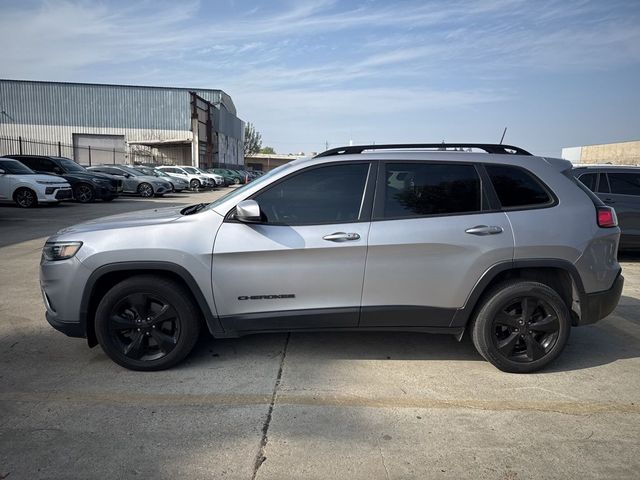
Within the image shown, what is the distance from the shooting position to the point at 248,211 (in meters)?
3.42

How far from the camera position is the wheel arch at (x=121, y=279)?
11.6ft

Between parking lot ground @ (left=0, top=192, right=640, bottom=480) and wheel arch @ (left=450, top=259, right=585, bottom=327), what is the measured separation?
0.51 m

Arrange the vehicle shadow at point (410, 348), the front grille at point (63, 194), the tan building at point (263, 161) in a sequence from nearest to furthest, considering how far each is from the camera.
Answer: the vehicle shadow at point (410, 348)
the front grille at point (63, 194)
the tan building at point (263, 161)

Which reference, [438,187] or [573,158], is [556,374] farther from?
[573,158]

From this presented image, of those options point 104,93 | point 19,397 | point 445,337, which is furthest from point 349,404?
point 104,93

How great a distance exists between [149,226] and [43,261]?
3.10 ft

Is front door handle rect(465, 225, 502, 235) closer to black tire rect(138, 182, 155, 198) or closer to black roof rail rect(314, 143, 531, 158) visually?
black roof rail rect(314, 143, 531, 158)

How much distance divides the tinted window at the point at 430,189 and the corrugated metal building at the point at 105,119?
45465 millimetres

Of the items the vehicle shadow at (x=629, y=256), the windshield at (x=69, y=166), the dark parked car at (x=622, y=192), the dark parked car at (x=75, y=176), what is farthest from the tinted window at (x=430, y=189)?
the windshield at (x=69, y=166)

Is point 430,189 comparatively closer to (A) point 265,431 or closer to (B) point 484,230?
(B) point 484,230

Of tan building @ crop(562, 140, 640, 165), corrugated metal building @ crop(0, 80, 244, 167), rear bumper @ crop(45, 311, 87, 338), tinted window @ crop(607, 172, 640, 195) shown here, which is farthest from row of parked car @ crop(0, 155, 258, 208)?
tan building @ crop(562, 140, 640, 165)

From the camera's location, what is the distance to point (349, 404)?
3240 millimetres

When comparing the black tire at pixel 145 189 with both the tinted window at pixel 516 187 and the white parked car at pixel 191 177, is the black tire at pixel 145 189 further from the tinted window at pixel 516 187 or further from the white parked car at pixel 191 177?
the tinted window at pixel 516 187

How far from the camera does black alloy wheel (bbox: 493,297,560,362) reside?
371 cm
